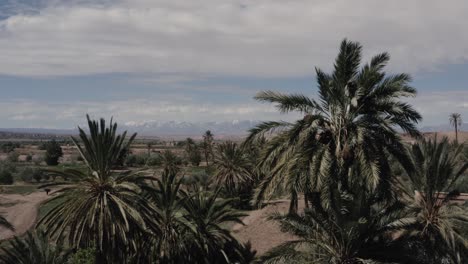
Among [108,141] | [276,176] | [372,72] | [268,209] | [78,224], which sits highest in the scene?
[372,72]

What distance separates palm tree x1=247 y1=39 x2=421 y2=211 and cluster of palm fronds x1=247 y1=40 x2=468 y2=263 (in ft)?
0.10

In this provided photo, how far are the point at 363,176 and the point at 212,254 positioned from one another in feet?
30.5

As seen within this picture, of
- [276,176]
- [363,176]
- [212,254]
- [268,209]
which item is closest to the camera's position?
[363,176]

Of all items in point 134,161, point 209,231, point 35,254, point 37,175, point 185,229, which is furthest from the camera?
point 134,161

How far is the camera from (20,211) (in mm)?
47094

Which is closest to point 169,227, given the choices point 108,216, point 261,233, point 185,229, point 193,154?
point 185,229

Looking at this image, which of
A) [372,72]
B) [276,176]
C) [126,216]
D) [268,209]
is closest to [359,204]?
[276,176]

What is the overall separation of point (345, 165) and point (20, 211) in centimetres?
4048

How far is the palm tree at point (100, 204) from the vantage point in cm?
1560

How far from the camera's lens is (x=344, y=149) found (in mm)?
14305

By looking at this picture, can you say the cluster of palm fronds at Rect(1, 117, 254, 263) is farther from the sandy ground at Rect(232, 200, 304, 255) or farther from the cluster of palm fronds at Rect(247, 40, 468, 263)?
the sandy ground at Rect(232, 200, 304, 255)

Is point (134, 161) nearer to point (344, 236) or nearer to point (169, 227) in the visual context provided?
point (169, 227)

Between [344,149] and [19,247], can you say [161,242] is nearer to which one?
[19,247]

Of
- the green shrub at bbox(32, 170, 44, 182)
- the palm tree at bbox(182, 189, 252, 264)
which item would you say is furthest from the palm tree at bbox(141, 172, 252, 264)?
the green shrub at bbox(32, 170, 44, 182)
